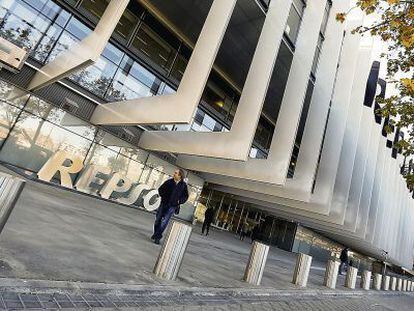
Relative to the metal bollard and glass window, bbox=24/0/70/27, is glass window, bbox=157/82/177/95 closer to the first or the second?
glass window, bbox=24/0/70/27

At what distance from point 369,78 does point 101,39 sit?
19.1 m

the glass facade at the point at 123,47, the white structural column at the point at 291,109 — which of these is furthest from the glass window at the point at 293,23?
the white structural column at the point at 291,109

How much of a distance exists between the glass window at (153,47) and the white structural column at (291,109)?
8792 mm

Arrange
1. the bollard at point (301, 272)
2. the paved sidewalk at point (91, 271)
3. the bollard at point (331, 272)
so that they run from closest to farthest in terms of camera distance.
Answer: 1. the paved sidewalk at point (91, 271)
2. the bollard at point (301, 272)
3. the bollard at point (331, 272)

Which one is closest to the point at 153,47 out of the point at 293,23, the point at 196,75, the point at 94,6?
the point at 94,6

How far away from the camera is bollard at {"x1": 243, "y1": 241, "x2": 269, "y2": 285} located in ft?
22.1

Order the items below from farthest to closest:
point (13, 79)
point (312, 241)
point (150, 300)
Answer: point (312, 241)
point (13, 79)
point (150, 300)

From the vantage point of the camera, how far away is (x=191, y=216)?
82.3ft

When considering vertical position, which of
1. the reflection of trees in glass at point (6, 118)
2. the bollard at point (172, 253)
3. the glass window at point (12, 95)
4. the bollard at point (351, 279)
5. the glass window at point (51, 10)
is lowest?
the bollard at point (172, 253)

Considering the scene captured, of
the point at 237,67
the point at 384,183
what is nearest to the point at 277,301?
the point at 237,67

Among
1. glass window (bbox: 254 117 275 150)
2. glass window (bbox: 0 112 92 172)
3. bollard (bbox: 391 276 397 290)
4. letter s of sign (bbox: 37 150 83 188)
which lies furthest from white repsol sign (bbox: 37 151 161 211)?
bollard (bbox: 391 276 397 290)

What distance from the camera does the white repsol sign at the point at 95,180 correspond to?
1350cm

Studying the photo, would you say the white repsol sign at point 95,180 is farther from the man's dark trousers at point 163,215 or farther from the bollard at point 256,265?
the bollard at point 256,265

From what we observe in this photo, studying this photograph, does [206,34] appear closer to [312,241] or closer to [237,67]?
[237,67]
